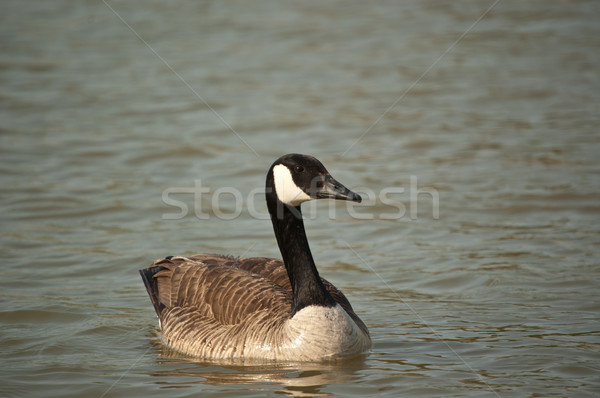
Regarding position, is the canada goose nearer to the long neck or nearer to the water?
the long neck

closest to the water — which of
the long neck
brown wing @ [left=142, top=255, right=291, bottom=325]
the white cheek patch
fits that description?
brown wing @ [left=142, top=255, right=291, bottom=325]

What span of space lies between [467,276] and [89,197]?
7.02m

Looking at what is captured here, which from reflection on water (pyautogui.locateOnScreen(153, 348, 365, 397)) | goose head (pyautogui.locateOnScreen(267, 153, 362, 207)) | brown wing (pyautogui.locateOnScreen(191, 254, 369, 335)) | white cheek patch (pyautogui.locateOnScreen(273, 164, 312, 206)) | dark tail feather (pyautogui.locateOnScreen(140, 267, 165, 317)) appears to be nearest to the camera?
reflection on water (pyautogui.locateOnScreen(153, 348, 365, 397))

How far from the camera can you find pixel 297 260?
8.17 metres

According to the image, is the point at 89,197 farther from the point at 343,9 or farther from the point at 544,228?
the point at 343,9

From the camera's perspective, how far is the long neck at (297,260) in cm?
798

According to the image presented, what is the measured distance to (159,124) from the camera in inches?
707

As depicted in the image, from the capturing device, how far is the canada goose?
7934mm

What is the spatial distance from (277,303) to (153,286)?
5.70ft

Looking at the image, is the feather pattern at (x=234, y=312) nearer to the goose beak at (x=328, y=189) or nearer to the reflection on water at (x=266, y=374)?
the reflection on water at (x=266, y=374)

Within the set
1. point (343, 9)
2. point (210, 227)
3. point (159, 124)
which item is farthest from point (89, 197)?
point (343, 9)

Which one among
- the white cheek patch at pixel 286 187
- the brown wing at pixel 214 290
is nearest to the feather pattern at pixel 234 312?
the brown wing at pixel 214 290

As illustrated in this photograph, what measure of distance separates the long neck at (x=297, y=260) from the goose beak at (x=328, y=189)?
0.45 meters

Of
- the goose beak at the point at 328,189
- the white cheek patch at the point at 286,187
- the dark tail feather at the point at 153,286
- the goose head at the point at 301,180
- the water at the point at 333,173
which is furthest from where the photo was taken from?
the dark tail feather at the point at 153,286
